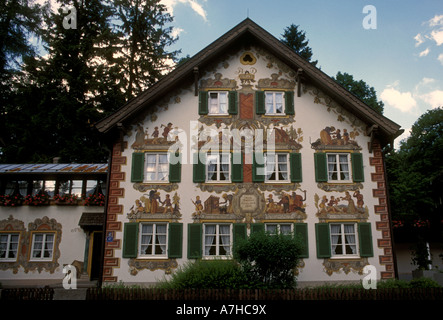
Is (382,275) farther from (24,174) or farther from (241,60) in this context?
(24,174)

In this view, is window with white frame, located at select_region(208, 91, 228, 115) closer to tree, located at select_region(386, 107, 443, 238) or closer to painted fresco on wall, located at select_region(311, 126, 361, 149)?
painted fresco on wall, located at select_region(311, 126, 361, 149)

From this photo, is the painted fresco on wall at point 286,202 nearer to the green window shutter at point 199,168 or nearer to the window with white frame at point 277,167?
the window with white frame at point 277,167

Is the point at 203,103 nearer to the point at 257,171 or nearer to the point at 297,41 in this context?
the point at 257,171

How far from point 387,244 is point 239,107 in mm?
8453

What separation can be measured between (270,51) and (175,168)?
698 cm

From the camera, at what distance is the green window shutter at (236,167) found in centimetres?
1566

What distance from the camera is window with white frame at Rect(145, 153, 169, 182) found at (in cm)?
1580

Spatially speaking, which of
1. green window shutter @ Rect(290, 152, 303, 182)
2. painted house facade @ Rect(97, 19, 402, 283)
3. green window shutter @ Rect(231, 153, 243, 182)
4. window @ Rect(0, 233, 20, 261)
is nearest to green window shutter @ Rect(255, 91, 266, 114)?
painted house facade @ Rect(97, 19, 402, 283)

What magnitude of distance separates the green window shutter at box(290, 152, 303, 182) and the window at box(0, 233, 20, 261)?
1348 centimetres

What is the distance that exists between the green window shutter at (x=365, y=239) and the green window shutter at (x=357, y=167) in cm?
190

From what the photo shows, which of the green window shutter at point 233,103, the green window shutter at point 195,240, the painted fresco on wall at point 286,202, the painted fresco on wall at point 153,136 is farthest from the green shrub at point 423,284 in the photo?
the painted fresco on wall at point 153,136

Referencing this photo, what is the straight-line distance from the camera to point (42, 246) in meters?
17.8

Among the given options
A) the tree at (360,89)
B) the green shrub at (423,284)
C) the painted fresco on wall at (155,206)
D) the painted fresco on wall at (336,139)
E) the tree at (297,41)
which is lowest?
the green shrub at (423,284)
